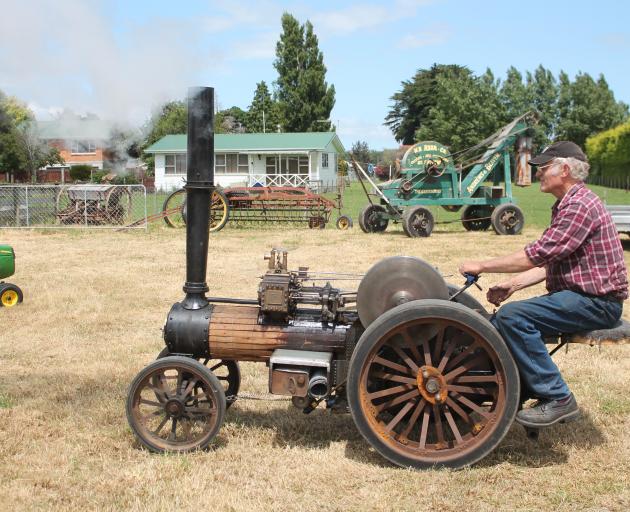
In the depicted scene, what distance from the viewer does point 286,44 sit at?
5922cm

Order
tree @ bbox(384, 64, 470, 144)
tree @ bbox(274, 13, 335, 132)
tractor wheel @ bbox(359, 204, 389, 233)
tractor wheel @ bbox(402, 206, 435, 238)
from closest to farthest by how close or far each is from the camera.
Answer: tractor wheel @ bbox(402, 206, 435, 238) → tractor wheel @ bbox(359, 204, 389, 233) → tree @ bbox(274, 13, 335, 132) → tree @ bbox(384, 64, 470, 144)

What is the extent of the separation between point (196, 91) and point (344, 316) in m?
1.56

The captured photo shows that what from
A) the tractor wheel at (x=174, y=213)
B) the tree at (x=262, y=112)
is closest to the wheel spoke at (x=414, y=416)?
the tractor wheel at (x=174, y=213)

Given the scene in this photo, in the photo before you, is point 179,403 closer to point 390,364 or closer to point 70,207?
point 390,364

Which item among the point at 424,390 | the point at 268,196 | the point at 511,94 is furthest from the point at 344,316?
the point at 511,94

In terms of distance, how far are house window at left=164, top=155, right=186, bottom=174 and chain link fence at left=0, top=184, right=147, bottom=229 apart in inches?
922

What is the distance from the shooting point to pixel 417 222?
51.4 ft

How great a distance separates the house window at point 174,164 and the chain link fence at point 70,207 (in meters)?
23.4

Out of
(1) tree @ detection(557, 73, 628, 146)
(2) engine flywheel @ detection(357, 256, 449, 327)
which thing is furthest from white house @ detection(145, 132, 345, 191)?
(2) engine flywheel @ detection(357, 256, 449, 327)

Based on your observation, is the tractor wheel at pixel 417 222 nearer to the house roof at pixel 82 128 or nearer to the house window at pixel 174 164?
the house roof at pixel 82 128

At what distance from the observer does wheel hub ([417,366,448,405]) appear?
3779 mm

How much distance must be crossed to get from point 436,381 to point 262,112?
61.6 metres

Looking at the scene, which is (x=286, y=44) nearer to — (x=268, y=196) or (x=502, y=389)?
(x=268, y=196)

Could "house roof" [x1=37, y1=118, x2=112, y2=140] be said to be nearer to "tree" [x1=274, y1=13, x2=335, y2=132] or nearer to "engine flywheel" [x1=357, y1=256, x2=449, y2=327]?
"engine flywheel" [x1=357, y1=256, x2=449, y2=327]
